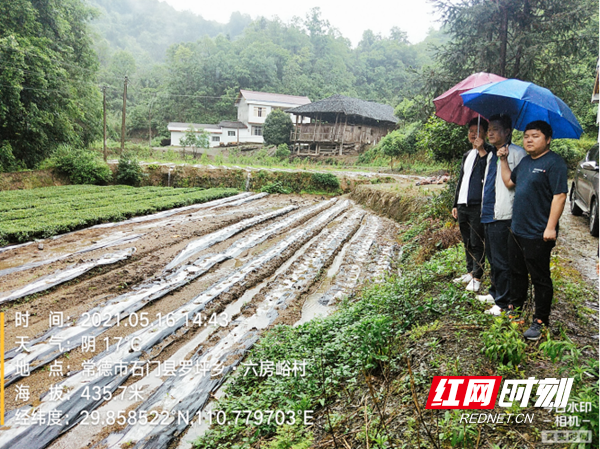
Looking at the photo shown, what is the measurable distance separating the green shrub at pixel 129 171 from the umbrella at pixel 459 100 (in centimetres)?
1680

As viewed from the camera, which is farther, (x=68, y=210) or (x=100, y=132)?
(x=100, y=132)

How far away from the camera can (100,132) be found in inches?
830

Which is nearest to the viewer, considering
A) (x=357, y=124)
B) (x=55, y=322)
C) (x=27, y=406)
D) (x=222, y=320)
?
(x=27, y=406)

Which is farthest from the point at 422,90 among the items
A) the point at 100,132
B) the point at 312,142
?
the point at 312,142

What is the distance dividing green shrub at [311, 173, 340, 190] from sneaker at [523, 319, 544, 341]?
635 inches

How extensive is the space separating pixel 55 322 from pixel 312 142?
91.0ft

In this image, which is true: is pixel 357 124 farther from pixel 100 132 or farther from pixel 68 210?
pixel 68 210

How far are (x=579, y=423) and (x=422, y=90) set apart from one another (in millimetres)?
9665

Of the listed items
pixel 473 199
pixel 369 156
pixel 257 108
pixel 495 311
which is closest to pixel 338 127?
pixel 369 156

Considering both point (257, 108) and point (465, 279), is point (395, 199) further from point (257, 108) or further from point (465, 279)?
point (257, 108)

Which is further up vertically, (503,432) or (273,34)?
(273,34)

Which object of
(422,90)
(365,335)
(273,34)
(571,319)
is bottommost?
(365,335)

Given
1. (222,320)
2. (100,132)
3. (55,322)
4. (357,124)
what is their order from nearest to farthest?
(55,322), (222,320), (100,132), (357,124)

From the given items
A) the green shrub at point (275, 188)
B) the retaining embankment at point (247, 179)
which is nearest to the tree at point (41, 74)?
the retaining embankment at point (247, 179)
